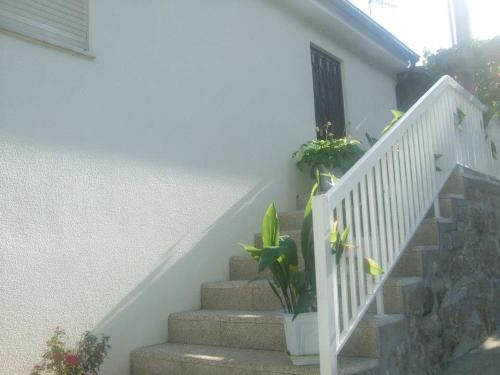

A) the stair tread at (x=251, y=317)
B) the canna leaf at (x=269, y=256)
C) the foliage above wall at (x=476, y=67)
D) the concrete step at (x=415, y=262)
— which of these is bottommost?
the stair tread at (x=251, y=317)

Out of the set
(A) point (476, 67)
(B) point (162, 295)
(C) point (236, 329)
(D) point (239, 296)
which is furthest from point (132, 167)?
(A) point (476, 67)

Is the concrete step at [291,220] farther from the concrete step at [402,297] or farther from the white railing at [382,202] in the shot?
the concrete step at [402,297]

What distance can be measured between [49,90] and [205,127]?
1.40 m

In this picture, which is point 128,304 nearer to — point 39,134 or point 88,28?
point 39,134

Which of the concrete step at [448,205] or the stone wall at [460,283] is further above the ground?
the concrete step at [448,205]

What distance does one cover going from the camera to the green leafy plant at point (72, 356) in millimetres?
2641

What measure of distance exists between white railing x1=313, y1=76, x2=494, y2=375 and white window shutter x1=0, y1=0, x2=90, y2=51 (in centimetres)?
193

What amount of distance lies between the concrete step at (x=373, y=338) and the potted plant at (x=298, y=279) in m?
0.30

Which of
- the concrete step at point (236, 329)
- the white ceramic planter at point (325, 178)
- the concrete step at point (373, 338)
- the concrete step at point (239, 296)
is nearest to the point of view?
the concrete step at point (373, 338)

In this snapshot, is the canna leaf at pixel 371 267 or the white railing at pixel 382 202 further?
the canna leaf at pixel 371 267

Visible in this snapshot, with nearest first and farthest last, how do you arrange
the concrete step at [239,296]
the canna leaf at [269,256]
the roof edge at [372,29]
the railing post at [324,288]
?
1. the railing post at [324,288]
2. the canna leaf at [269,256]
3. the concrete step at [239,296]
4. the roof edge at [372,29]

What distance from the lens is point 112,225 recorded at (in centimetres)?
321

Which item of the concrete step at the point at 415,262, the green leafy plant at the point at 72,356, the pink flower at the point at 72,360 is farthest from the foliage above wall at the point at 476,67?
the pink flower at the point at 72,360

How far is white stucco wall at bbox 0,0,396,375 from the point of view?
2.76 meters
